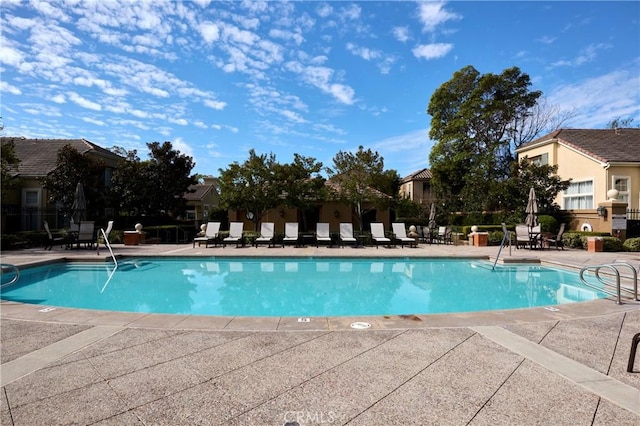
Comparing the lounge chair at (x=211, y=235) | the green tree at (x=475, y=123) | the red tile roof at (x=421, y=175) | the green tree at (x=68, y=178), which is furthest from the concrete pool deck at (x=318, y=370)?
the red tile roof at (x=421, y=175)

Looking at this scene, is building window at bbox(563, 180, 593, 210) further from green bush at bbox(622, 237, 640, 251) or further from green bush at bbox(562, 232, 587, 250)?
green bush at bbox(622, 237, 640, 251)

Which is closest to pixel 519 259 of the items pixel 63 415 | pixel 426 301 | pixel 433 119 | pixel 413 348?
pixel 426 301

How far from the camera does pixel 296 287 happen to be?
955cm

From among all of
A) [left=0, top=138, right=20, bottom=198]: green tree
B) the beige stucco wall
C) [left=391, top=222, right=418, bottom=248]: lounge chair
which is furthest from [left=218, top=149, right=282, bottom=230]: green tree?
the beige stucco wall

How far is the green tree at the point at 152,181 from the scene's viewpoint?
2189cm

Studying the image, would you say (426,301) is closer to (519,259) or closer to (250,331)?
(250,331)

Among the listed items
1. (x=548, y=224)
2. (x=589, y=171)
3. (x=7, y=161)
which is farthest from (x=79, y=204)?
(x=589, y=171)

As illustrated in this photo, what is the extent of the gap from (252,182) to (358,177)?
17.0 ft

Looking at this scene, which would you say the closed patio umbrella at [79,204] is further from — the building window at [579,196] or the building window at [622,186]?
the building window at [622,186]

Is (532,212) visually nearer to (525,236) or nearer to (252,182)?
(525,236)

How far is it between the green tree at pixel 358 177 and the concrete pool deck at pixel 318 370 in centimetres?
1286

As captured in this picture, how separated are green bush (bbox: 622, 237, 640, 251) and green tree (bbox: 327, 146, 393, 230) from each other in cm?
995

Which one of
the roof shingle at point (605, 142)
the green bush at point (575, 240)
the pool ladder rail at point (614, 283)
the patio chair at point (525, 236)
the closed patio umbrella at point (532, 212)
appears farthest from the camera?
the roof shingle at point (605, 142)

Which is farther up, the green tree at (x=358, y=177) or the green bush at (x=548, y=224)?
the green tree at (x=358, y=177)
